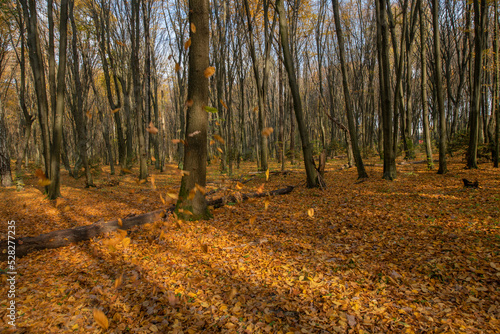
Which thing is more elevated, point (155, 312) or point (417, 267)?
point (417, 267)

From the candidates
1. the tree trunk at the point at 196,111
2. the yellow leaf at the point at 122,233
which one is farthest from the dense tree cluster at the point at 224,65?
the yellow leaf at the point at 122,233

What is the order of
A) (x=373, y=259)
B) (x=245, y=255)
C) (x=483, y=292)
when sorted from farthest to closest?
(x=245, y=255) < (x=373, y=259) < (x=483, y=292)

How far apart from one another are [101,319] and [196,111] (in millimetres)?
3427

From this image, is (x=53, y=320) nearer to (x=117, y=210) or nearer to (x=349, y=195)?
(x=117, y=210)

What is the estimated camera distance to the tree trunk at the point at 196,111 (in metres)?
4.57

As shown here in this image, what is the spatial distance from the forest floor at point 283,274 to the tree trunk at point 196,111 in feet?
1.80

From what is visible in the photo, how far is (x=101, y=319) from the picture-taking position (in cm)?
227

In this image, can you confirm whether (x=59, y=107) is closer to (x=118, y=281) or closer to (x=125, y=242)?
(x=125, y=242)

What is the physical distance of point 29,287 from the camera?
2.82m

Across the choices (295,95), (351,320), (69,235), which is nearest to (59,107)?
(69,235)

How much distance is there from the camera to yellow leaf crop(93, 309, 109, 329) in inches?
87.6

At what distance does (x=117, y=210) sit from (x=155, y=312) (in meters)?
4.37

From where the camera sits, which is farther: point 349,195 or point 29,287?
point 349,195

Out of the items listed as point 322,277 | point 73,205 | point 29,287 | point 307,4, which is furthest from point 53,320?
point 307,4
